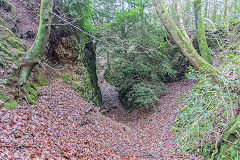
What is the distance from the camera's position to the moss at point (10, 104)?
413 cm

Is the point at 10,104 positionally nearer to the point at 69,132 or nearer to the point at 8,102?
the point at 8,102

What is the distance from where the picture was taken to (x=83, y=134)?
5188mm

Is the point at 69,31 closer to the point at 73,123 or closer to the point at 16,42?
the point at 16,42

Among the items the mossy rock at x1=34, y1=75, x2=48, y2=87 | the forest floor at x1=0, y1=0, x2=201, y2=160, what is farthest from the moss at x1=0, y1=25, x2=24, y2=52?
the mossy rock at x1=34, y1=75, x2=48, y2=87

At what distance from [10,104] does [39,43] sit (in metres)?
2.12

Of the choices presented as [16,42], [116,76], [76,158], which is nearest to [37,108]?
[76,158]

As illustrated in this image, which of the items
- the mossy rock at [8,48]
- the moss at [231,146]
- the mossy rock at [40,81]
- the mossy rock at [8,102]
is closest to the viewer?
the moss at [231,146]

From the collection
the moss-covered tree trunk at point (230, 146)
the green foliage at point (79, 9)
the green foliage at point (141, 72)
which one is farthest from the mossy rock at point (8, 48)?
the moss-covered tree trunk at point (230, 146)

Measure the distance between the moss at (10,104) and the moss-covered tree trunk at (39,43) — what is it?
0.70 m

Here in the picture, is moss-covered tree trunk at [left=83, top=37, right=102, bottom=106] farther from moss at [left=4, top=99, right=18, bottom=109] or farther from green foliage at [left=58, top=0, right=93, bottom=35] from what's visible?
moss at [left=4, top=99, right=18, bottom=109]

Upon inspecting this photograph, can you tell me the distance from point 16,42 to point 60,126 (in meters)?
4.49

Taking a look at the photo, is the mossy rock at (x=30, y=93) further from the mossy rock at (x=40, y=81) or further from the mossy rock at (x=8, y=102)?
the mossy rock at (x=40, y=81)

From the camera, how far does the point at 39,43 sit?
506cm

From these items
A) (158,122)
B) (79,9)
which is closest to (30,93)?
(79,9)
